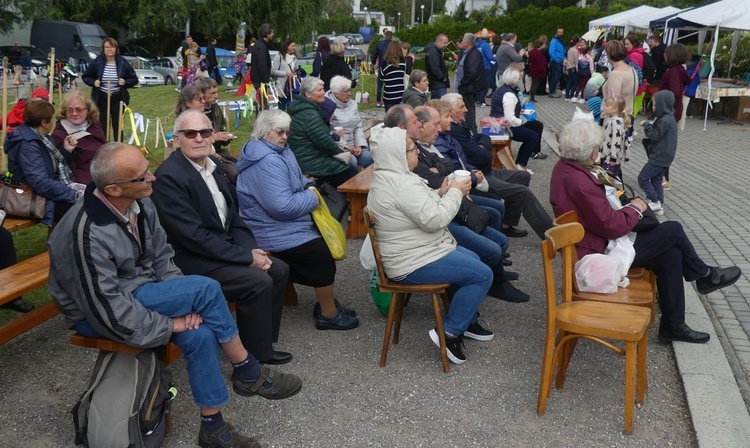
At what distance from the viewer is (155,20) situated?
3312cm

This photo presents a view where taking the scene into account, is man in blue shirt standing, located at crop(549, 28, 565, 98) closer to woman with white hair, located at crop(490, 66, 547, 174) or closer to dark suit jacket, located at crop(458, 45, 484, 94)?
dark suit jacket, located at crop(458, 45, 484, 94)

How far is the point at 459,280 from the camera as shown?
420 centimetres

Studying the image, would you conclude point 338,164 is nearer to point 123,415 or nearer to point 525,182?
point 525,182

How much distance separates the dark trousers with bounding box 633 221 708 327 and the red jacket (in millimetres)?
15409

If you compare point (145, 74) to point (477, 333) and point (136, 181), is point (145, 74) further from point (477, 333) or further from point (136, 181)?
point (136, 181)

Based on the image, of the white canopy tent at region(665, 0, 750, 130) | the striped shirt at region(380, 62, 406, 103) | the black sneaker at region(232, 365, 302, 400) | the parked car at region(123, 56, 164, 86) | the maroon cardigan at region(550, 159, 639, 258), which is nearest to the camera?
the black sneaker at region(232, 365, 302, 400)

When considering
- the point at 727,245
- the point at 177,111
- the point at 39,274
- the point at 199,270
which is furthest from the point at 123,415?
the point at 727,245

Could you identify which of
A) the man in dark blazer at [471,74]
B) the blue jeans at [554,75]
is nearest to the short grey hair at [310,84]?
the man in dark blazer at [471,74]

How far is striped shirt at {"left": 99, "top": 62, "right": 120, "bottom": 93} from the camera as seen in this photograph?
32.0 ft

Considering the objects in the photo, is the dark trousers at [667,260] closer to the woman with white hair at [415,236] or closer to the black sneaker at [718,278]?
the black sneaker at [718,278]

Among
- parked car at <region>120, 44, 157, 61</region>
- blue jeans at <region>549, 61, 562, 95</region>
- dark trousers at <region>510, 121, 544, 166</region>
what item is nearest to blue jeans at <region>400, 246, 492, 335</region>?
dark trousers at <region>510, 121, 544, 166</region>

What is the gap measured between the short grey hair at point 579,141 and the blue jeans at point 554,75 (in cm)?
1783

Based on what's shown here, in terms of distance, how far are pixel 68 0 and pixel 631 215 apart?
33.7 metres

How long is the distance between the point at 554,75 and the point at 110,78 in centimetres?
1505
